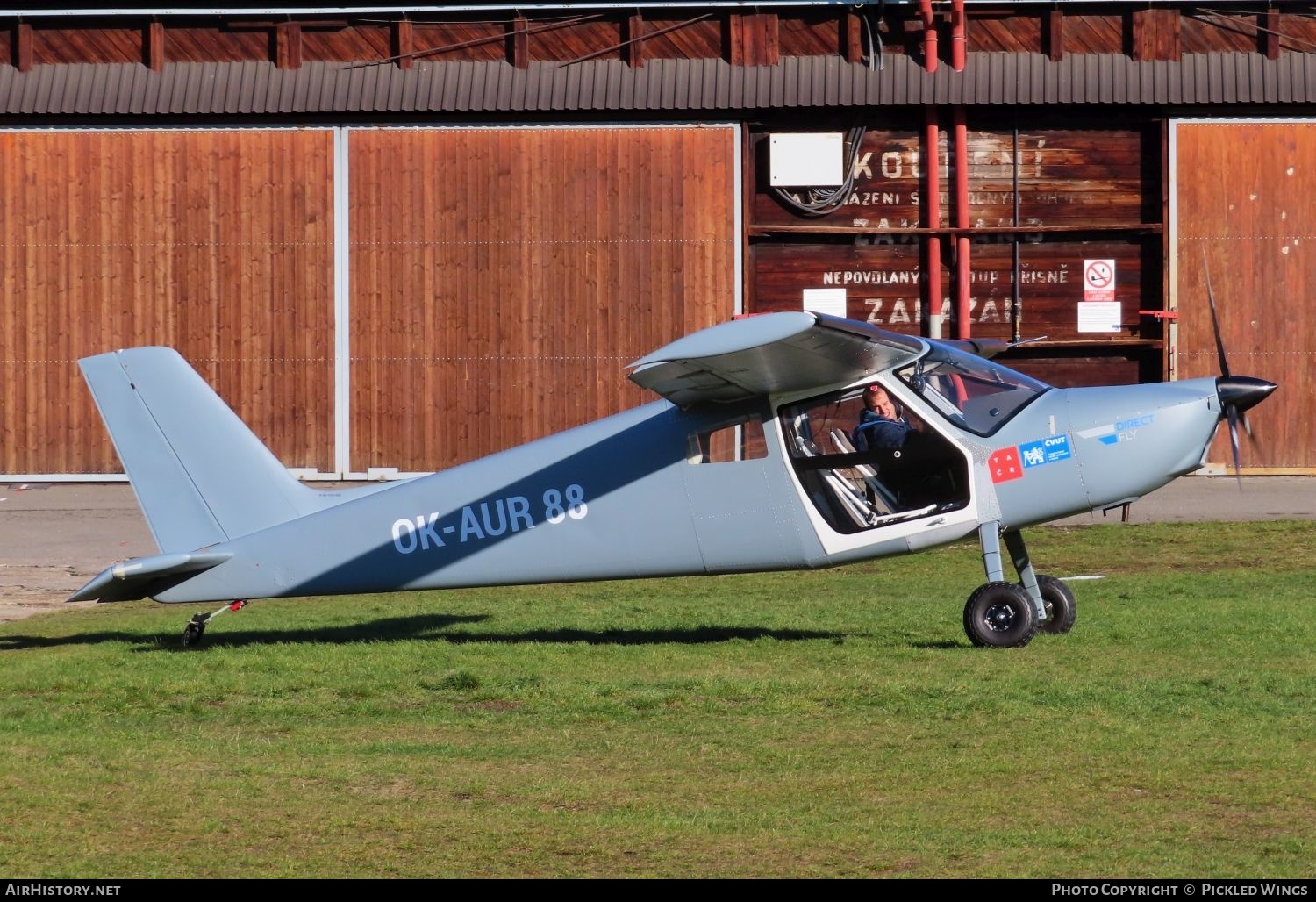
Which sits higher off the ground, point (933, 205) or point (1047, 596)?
point (933, 205)

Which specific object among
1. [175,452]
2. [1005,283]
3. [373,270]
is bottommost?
[175,452]

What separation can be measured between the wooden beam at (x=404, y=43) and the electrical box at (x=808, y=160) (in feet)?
→ 18.3

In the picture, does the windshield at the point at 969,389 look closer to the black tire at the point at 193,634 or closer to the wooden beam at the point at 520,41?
the black tire at the point at 193,634

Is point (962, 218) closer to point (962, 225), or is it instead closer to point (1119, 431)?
point (962, 225)

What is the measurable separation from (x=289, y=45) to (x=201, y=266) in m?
3.60

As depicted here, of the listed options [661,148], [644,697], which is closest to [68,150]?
[661,148]

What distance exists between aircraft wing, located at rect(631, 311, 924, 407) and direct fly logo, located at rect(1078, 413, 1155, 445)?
4.24 feet

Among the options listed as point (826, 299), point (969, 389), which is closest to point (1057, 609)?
point (969, 389)

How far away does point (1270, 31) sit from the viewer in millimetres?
24406

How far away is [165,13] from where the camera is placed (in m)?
25.1

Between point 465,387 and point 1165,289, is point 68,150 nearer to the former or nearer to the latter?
point 465,387

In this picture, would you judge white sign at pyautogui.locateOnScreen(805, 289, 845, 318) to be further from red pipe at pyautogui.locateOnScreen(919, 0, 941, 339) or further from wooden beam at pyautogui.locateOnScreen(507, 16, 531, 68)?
wooden beam at pyautogui.locateOnScreen(507, 16, 531, 68)

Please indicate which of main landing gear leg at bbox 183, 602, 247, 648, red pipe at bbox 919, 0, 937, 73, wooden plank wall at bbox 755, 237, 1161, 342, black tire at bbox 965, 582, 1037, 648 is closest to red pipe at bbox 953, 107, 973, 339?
wooden plank wall at bbox 755, 237, 1161, 342

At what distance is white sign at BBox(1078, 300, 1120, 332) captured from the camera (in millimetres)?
25219
